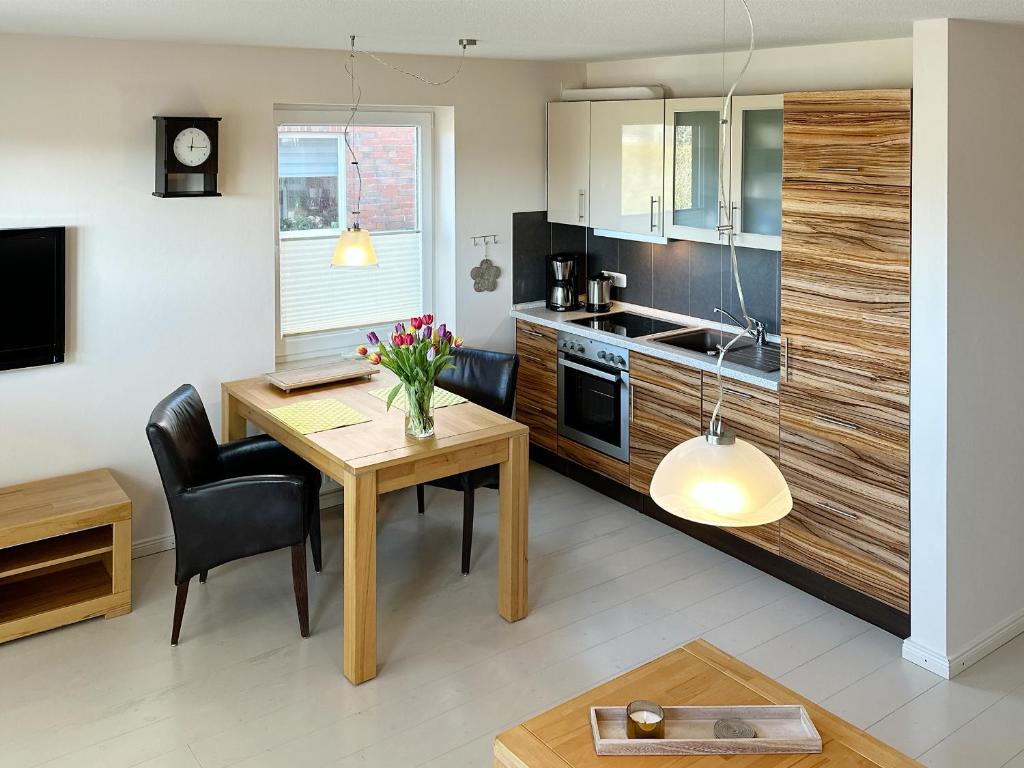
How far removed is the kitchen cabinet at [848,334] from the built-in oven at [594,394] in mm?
1081

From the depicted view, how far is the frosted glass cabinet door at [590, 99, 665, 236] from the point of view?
499cm

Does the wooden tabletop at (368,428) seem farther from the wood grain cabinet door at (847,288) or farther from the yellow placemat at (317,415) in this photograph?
the wood grain cabinet door at (847,288)

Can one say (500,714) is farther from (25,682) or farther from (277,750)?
(25,682)

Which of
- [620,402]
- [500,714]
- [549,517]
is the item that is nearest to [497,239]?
[620,402]

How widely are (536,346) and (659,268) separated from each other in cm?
82

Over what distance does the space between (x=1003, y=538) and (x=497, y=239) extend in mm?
3045

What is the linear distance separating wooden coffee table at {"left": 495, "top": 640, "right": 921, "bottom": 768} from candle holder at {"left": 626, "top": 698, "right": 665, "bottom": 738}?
0.06 m

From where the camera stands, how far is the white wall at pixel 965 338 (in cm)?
339

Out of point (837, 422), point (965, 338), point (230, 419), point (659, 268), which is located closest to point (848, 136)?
point (965, 338)

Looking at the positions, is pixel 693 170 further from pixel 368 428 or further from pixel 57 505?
pixel 57 505

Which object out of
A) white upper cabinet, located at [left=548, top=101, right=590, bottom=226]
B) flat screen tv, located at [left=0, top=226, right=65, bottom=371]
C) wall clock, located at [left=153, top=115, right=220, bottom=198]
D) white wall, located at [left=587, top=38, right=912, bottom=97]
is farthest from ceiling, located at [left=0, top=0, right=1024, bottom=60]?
white upper cabinet, located at [left=548, top=101, right=590, bottom=226]

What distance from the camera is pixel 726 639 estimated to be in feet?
13.1

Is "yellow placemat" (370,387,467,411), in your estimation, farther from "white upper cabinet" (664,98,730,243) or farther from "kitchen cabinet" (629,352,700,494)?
"white upper cabinet" (664,98,730,243)

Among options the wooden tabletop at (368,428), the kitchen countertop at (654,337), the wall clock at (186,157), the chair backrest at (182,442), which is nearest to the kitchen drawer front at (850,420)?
the kitchen countertop at (654,337)
